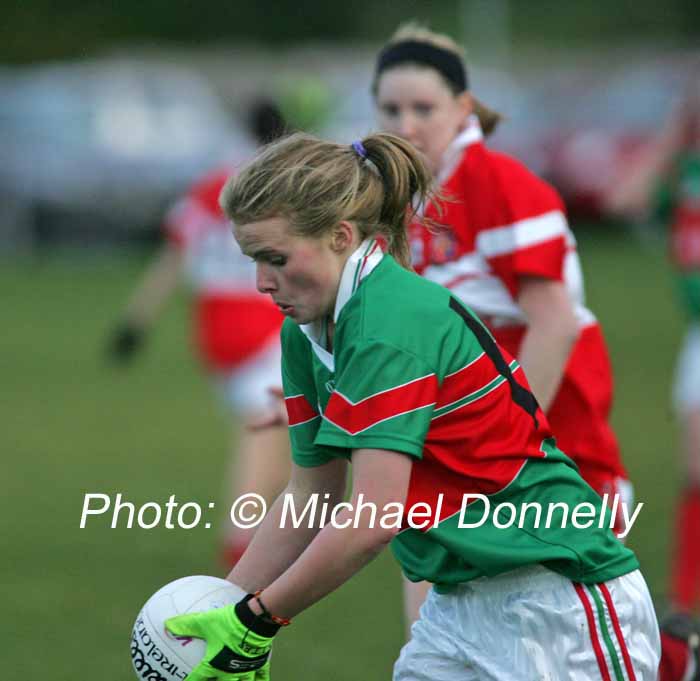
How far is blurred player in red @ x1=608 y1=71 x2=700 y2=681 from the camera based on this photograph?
634 cm

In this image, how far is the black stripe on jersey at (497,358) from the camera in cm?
324

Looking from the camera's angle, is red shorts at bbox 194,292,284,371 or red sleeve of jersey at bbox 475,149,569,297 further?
red shorts at bbox 194,292,284,371

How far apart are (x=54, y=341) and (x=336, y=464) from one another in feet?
39.4

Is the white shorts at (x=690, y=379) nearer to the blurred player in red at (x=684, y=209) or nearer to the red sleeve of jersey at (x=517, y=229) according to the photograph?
the blurred player in red at (x=684, y=209)

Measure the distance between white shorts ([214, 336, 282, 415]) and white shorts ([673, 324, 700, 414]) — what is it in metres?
1.77

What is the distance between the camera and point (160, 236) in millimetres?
24062

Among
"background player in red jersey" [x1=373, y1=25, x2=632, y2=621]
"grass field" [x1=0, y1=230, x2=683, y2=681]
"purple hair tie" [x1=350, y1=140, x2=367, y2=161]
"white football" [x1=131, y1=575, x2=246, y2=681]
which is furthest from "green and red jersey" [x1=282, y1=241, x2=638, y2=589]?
"grass field" [x1=0, y1=230, x2=683, y2=681]

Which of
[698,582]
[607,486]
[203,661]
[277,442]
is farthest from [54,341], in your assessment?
[203,661]

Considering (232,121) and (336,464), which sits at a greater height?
(336,464)

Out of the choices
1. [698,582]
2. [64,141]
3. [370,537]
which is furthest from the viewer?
[64,141]

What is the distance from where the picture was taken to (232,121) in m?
24.2

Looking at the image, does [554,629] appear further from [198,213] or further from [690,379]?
[198,213]

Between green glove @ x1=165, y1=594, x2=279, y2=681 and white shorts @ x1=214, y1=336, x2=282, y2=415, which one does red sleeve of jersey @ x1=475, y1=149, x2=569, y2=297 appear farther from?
white shorts @ x1=214, y1=336, x2=282, y2=415

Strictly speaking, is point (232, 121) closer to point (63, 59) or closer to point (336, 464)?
point (63, 59)
